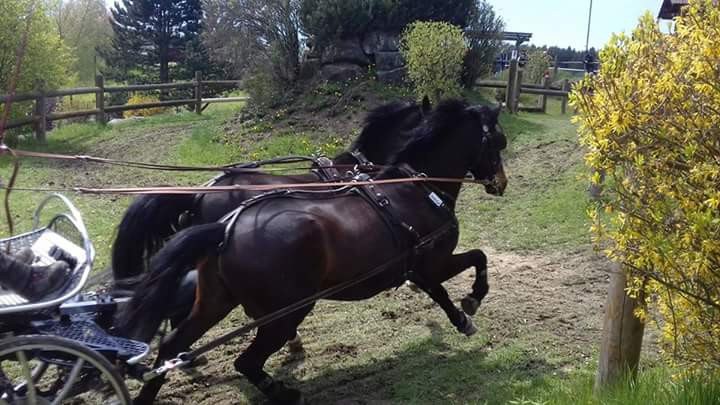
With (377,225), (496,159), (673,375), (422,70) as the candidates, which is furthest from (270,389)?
(422,70)

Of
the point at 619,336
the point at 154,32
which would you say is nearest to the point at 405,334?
the point at 619,336

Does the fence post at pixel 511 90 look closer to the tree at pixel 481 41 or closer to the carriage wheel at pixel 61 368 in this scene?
the tree at pixel 481 41

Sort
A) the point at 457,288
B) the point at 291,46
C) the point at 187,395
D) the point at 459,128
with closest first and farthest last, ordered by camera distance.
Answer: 1. the point at 187,395
2. the point at 459,128
3. the point at 457,288
4. the point at 291,46

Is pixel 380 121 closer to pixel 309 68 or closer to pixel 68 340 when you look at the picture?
pixel 68 340

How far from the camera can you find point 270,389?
4.20 m

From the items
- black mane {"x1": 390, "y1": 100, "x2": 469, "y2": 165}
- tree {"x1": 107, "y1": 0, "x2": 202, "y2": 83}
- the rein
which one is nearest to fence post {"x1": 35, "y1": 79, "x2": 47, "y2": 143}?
black mane {"x1": 390, "y1": 100, "x2": 469, "y2": 165}

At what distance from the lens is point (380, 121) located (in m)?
5.74

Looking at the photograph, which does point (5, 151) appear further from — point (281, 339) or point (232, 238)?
point (281, 339)

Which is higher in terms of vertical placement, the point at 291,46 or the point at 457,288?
the point at 291,46

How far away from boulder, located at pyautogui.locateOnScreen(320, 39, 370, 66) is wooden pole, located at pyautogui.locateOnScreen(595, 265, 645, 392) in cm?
1227

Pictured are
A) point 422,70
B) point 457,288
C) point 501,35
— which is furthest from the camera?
point 501,35

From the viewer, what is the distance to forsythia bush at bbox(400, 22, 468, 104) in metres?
13.6

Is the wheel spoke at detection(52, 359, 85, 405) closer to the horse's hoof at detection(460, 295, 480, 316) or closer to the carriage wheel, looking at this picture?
the carriage wheel

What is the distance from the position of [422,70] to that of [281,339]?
10417mm
